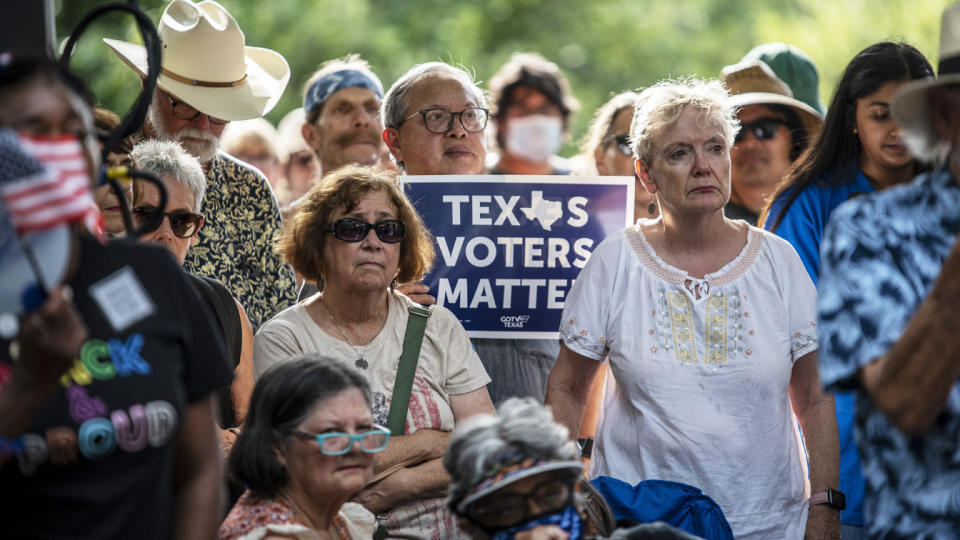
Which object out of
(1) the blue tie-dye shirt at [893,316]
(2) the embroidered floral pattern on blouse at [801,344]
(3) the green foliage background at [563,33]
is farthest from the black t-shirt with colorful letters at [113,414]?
(3) the green foliage background at [563,33]

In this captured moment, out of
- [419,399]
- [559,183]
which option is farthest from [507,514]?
[559,183]

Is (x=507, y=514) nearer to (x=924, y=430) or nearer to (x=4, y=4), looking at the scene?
(x=924, y=430)

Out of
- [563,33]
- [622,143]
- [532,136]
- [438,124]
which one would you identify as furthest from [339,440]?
[563,33]

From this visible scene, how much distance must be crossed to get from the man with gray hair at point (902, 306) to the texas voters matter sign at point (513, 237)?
2.35m

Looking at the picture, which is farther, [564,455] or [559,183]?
[559,183]

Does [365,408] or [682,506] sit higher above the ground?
[365,408]

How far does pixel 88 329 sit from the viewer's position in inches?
102

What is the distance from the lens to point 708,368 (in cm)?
438

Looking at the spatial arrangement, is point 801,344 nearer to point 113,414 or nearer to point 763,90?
point 763,90

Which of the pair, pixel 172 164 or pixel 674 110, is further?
pixel 172 164

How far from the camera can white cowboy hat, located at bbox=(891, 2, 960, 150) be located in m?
2.77

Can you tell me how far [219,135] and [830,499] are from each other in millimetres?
3050

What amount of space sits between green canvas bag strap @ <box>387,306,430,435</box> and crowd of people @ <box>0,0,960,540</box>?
11 millimetres

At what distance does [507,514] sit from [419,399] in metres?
1.38
